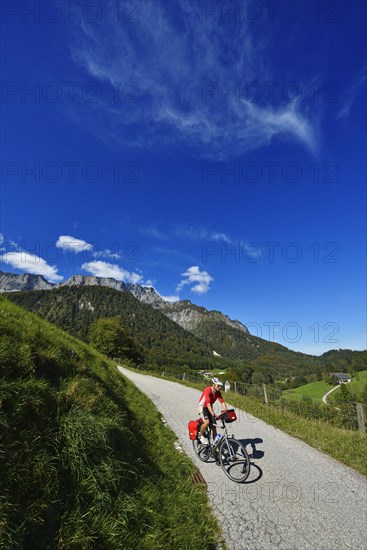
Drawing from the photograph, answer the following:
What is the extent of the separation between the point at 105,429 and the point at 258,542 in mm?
3256

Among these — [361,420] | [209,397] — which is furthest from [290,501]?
[361,420]

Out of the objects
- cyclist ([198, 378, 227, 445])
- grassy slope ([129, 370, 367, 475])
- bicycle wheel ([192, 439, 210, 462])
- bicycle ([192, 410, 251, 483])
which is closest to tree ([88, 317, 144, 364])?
grassy slope ([129, 370, 367, 475])

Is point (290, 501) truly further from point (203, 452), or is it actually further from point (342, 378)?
point (342, 378)

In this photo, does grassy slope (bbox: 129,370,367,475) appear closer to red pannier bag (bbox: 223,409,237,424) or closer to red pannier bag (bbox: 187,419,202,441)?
red pannier bag (bbox: 223,409,237,424)

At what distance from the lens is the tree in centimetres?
5119

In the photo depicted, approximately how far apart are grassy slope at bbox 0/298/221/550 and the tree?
156 ft

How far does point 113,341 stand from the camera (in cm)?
5238

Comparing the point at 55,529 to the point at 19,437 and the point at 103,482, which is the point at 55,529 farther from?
the point at 19,437

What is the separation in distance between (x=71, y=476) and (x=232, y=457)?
15.4 ft

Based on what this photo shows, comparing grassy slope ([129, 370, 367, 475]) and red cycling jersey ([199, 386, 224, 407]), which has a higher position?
red cycling jersey ([199, 386, 224, 407])

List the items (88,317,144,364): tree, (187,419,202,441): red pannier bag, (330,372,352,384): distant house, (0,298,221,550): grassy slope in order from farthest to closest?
(330,372,352,384): distant house
(88,317,144,364): tree
(187,419,202,441): red pannier bag
(0,298,221,550): grassy slope

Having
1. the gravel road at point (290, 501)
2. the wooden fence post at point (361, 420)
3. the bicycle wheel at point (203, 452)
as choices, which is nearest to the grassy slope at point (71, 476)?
the gravel road at point (290, 501)

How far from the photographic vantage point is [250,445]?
9320 mm

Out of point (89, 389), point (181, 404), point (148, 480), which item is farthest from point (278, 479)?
point (181, 404)
